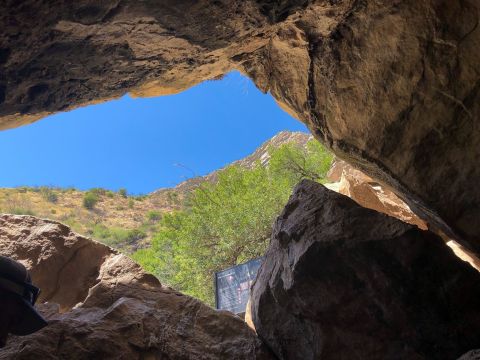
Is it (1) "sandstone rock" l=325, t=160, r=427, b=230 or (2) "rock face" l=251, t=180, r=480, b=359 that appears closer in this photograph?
(2) "rock face" l=251, t=180, r=480, b=359

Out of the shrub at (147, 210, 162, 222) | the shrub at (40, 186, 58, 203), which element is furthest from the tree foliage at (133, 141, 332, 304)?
the shrub at (40, 186, 58, 203)

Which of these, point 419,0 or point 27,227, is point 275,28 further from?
point 27,227

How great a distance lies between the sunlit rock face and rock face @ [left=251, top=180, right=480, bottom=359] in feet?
1.28

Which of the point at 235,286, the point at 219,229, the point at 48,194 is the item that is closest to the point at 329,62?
the point at 235,286

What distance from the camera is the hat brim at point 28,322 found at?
3527mm

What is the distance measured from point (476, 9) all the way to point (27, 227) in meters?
5.12

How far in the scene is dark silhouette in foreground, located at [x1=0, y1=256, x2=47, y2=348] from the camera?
3.43 meters

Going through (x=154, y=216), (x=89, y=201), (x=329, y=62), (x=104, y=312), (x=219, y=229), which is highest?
(x=329, y=62)

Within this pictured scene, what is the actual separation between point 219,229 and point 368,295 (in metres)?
11.5

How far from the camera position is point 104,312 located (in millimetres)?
4102

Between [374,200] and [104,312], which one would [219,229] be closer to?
[374,200]

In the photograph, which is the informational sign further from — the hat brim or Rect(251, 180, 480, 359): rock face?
the hat brim

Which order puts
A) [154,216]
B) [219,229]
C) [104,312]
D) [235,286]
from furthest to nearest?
[154,216], [219,229], [235,286], [104,312]

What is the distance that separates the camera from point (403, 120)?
12.4 feet
